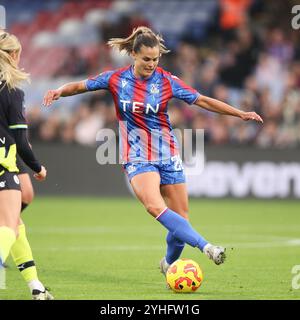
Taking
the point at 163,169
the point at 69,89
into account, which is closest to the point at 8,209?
the point at 69,89

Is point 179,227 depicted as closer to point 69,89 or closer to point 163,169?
point 163,169

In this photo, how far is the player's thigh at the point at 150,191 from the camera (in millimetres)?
8352

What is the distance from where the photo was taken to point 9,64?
7062 millimetres

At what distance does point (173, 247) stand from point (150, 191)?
821mm

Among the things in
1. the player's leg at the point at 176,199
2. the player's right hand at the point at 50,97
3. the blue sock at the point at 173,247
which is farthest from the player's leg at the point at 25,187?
the blue sock at the point at 173,247

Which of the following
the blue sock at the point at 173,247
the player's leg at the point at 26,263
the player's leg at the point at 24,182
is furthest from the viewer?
the player's leg at the point at 24,182

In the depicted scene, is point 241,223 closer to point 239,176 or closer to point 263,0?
point 239,176

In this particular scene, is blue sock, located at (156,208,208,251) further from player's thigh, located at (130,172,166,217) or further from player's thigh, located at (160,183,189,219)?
player's thigh, located at (160,183,189,219)

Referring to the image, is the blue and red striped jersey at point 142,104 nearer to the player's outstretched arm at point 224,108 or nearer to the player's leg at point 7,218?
the player's outstretched arm at point 224,108

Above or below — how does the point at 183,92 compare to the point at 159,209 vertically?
above

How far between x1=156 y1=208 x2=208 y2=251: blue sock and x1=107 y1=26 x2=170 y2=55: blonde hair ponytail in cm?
159

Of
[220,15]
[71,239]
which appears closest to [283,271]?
[71,239]

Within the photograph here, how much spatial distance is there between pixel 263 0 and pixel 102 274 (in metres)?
15.4

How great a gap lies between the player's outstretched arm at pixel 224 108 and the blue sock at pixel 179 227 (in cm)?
110
